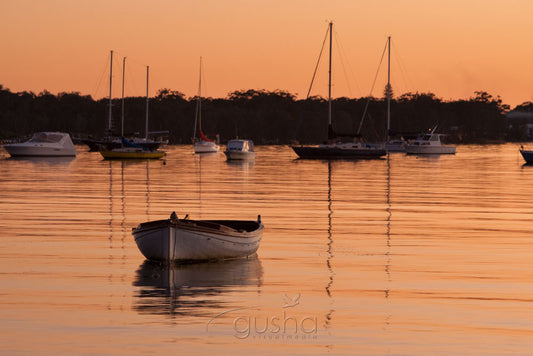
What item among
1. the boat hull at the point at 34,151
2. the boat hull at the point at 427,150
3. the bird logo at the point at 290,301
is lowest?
the bird logo at the point at 290,301

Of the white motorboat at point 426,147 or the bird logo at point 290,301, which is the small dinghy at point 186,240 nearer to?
the bird logo at point 290,301

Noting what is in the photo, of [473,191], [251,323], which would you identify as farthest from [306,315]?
[473,191]

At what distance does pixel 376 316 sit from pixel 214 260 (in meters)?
7.84

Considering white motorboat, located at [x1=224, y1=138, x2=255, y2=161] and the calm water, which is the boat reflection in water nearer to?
the calm water

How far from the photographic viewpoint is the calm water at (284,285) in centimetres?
1670

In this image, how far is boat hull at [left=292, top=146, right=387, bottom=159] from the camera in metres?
125

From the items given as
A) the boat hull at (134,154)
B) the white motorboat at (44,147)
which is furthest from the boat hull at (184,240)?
the white motorboat at (44,147)

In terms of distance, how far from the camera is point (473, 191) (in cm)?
6216

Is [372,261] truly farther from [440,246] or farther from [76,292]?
[76,292]

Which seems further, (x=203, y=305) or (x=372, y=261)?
(x=372, y=261)

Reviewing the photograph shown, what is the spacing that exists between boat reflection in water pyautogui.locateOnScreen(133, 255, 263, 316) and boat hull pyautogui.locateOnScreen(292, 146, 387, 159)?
98.6 meters

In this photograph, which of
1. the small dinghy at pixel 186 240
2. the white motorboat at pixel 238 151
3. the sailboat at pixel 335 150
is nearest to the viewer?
the small dinghy at pixel 186 240

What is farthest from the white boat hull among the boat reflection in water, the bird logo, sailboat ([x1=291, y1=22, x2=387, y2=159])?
the bird logo

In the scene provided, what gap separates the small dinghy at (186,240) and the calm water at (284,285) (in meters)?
0.40
